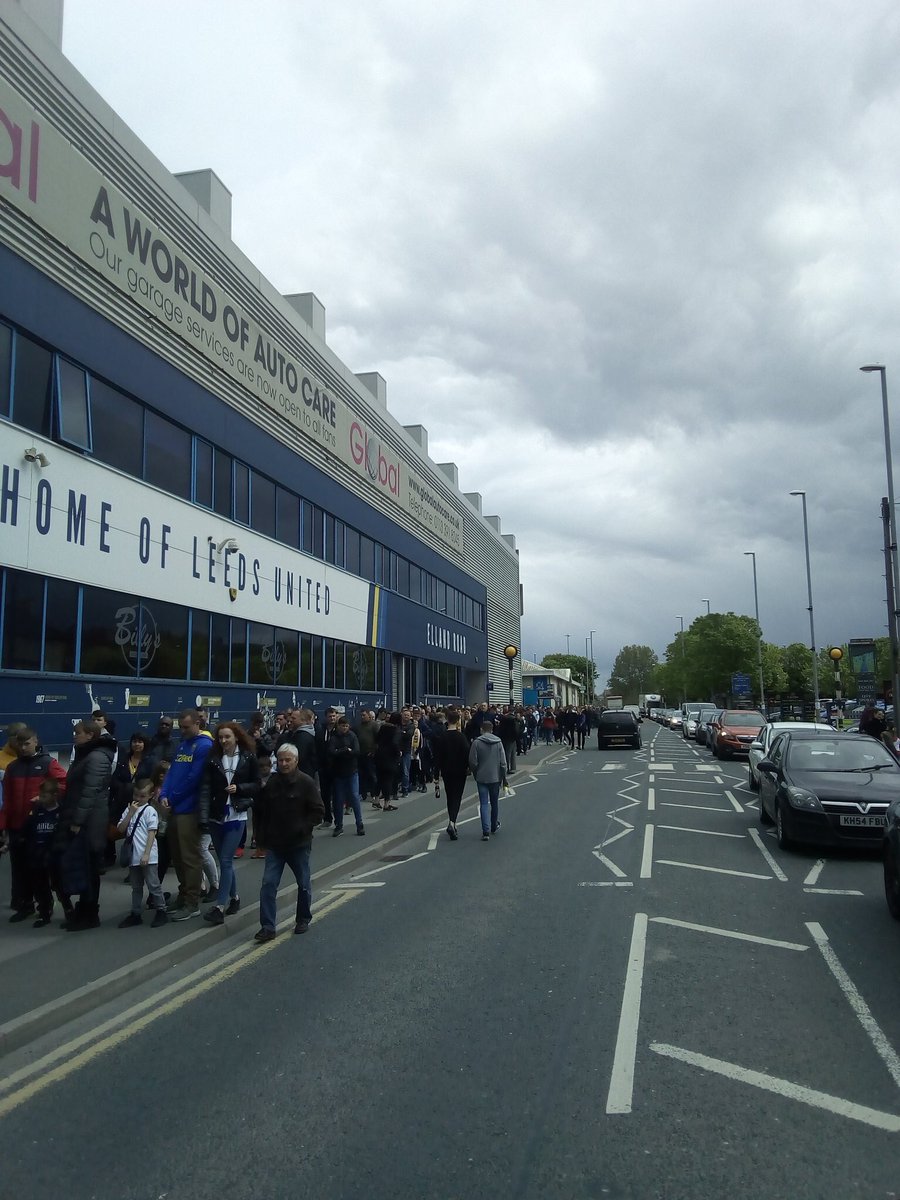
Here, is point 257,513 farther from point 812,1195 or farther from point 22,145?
point 812,1195

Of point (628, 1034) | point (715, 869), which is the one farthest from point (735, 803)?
point (628, 1034)

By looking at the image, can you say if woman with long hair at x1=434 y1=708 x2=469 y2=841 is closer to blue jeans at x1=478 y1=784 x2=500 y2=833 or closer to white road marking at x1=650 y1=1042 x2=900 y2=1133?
blue jeans at x1=478 y1=784 x2=500 y2=833

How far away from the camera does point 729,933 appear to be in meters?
7.45

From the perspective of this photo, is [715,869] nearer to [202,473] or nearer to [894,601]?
[202,473]

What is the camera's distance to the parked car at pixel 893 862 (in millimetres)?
7832

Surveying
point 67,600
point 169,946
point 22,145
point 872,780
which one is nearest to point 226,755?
point 169,946

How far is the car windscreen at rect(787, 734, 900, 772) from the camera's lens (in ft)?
38.9

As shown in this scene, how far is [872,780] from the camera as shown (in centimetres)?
1118

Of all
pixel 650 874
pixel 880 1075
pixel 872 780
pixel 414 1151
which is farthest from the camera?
pixel 872 780

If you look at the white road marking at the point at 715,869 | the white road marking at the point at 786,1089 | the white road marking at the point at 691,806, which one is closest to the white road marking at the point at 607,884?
the white road marking at the point at 715,869

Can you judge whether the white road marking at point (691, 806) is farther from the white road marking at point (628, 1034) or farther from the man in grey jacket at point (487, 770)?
the white road marking at point (628, 1034)

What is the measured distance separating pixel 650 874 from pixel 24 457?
9597 millimetres

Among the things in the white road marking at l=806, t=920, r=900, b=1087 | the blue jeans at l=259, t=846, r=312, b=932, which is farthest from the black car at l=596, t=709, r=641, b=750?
the blue jeans at l=259, t=846, r=312, b=932

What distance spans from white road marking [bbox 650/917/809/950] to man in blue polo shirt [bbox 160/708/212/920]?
4019mm
